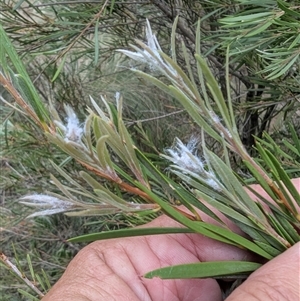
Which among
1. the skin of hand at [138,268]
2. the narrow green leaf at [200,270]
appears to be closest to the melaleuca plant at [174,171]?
the narrow green leaf at [200,270]

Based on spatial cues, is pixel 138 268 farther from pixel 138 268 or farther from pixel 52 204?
pixel 52 204

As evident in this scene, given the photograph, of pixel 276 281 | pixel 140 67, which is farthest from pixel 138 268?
pixel 140 67

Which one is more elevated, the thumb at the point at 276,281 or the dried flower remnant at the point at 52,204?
the dried flower remnant at the point at 52,204

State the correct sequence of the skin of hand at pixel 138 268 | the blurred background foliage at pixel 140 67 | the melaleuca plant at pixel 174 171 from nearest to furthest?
the melaleuca plant at pixel 174 171 < the skin of hand at pixel 138 268 < the blurred background foliage at pixel 140 67

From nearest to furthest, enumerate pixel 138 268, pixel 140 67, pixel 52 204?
pixel 52 204 → pixel 138 268 → pixel 140 67

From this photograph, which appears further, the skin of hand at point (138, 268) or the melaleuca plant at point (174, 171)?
the skin of hand at point (138, 268)

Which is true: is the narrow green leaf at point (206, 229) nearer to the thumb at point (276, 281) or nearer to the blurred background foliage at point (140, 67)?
the thumb at point (276, 281)
